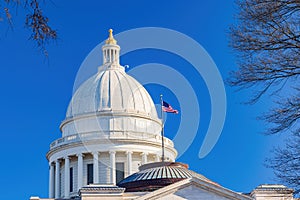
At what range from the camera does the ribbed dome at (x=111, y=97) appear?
94875mm

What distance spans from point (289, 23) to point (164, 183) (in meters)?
44.5

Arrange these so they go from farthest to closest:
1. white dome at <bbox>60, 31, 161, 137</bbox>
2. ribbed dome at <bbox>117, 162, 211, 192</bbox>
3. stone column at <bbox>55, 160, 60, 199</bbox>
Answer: white dome at <bbox>60, 31, 161, 137</bbox> < stone column at <bbox>55, 160, 60, 199</bbox> < ribbed dome at <bbox>117, 162, 211, 192</bbox>

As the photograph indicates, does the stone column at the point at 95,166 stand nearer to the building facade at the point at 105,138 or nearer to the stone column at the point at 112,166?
the building facade at the point at 105,138

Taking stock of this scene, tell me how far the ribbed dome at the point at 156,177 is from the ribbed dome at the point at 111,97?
22.8 metres

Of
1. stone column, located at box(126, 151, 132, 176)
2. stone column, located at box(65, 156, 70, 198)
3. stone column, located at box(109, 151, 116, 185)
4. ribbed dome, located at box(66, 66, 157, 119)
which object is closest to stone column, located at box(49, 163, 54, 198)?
stone column, located at box(65, 156, 70, 198)

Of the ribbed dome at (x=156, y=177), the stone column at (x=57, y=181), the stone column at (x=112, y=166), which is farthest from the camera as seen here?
the stone column at (x=57, y=181)

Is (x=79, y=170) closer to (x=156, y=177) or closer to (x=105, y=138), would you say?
(x=105, y=138)

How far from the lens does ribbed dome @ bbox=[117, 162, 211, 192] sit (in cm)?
6519

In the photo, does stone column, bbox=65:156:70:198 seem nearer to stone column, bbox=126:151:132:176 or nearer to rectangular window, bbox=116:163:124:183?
rectangular window, bbox=116:163:124:183

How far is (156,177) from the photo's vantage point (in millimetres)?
67188

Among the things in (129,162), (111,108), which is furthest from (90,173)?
(111,108)

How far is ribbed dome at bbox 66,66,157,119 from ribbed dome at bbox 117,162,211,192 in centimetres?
2275

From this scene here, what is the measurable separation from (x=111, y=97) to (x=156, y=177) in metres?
29.8

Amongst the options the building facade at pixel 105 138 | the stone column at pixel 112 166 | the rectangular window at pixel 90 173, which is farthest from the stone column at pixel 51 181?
the stone column at pixel 112 166
